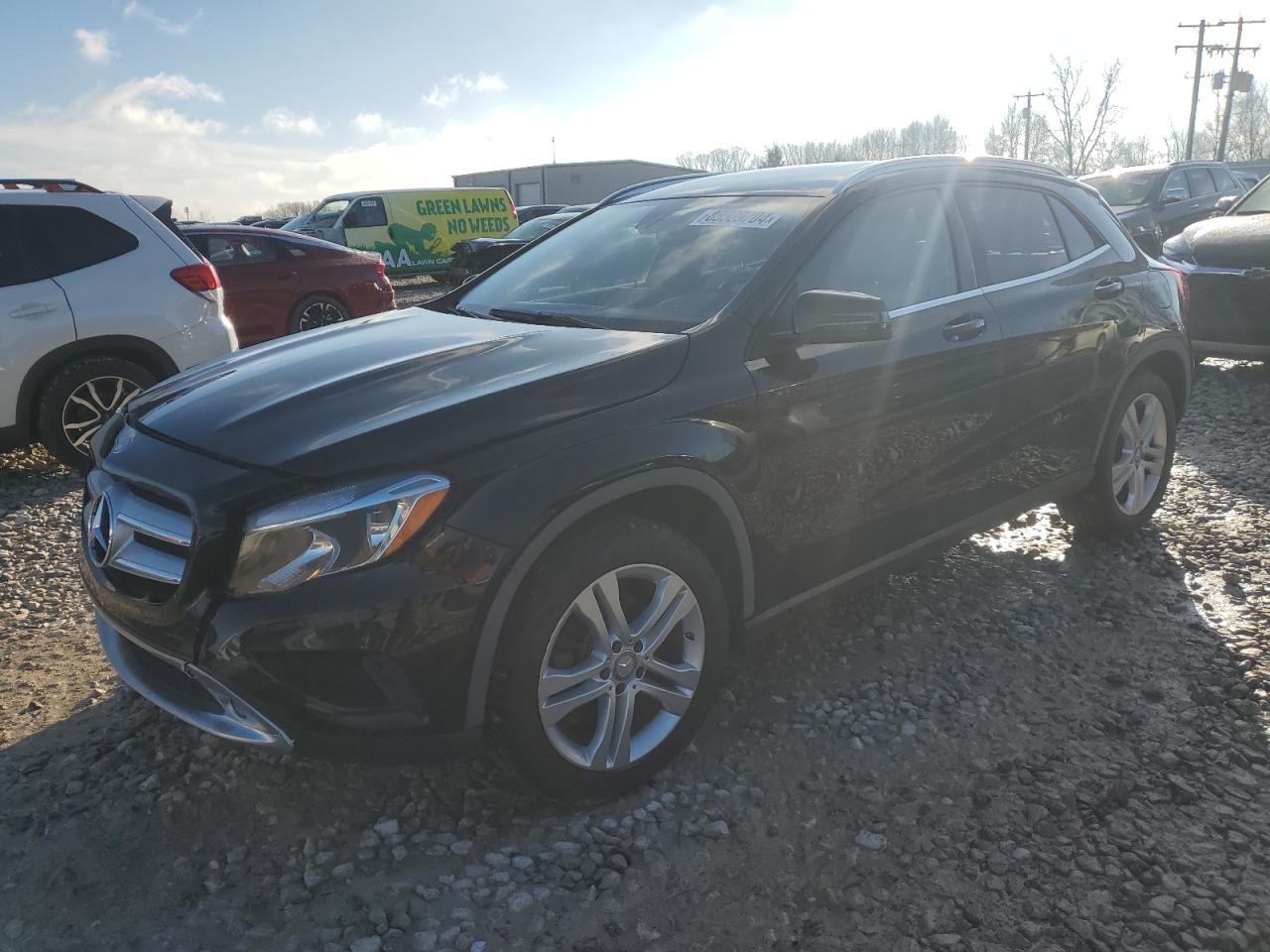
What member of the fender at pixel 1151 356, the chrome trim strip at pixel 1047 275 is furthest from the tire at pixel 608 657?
the fender at pixel 1151 356

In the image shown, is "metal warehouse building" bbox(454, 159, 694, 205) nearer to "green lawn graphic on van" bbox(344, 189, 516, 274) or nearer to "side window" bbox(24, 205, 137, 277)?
"green lawn graphic on van" bbox(344, 189, 516, 274)

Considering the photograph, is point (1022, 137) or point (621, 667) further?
point (1022, 137)

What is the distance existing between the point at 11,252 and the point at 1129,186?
15.0 metres

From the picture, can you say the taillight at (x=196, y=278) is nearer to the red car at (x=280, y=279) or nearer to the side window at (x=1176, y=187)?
the red car at (x=280, y=279)

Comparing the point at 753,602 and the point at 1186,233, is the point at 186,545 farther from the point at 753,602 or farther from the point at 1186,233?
the point at 1186,233

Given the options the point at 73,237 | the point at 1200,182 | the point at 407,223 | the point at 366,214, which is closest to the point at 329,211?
the point at 366,214

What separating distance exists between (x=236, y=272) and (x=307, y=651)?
8.31 metres

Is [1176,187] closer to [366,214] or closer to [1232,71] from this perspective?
[366,214]

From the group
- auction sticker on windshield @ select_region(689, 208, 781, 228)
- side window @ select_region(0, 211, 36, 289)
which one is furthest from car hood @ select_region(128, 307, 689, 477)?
side window @ select_region(0, 211, 36, 289)

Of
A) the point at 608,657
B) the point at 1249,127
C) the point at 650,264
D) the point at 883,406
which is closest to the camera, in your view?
the point at 608,657

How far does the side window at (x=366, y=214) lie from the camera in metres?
21.3

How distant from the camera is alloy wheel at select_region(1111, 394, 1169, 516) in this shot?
4449 mm

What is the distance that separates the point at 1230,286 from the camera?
7246mm

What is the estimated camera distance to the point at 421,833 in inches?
102
